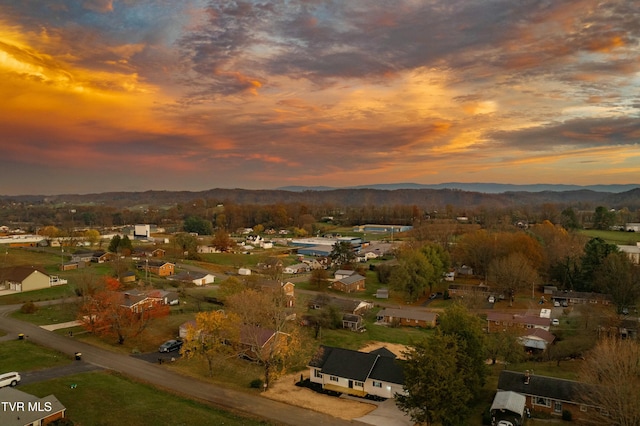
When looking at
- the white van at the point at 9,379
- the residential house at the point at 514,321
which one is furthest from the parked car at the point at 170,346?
the residential house at the point at 514,321

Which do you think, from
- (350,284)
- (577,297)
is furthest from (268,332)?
(577,297)

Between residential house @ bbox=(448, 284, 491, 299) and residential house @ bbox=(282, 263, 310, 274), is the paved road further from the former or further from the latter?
residential house @ bbox=(282, 263, 310, 274)

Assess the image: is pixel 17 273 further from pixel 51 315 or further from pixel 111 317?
pixel 111 317

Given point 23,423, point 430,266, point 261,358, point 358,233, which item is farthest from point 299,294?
point 358,233

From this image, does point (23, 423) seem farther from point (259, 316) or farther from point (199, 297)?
point (199, 297)

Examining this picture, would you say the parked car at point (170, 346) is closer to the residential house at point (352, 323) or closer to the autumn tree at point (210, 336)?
the autumn tree at point (210, 336)
